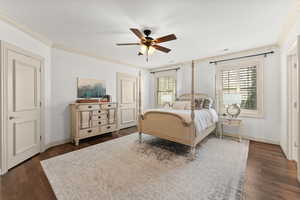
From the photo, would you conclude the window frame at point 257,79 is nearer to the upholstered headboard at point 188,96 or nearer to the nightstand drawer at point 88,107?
the upholstered headboard at point 188,96

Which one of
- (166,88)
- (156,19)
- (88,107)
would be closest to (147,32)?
(156,19)

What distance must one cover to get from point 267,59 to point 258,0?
2.44 m

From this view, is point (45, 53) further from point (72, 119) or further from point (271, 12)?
point (271, 12)

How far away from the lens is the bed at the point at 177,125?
8.64ft

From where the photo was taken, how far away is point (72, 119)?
3568 mm

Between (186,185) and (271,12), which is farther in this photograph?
(271,12)

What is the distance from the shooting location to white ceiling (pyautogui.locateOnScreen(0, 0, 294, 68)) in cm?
190

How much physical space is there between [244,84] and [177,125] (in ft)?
8.87

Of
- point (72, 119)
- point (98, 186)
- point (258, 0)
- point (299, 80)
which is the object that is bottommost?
point (98, 186)

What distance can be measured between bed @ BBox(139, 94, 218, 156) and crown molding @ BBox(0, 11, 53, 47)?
9.70ft

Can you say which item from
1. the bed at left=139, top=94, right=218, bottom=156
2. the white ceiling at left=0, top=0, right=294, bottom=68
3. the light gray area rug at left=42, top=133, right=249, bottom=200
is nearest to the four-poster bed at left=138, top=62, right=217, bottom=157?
the bed at left=139, top=94, right=218, bottom=156

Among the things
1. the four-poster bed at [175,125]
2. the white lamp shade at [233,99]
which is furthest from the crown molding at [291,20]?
the four-poster bed at [175,125]

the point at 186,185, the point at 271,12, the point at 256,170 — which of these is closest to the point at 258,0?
the point at 271,12

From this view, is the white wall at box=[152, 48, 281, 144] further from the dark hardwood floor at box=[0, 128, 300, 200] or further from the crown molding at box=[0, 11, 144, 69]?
the crown molding at box=[0, 11, 144, 69]
